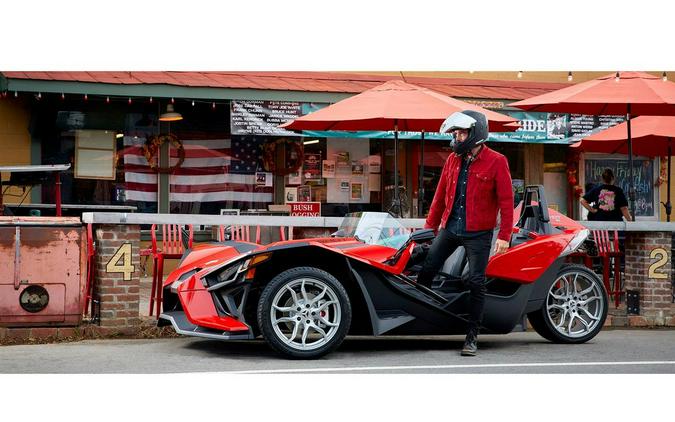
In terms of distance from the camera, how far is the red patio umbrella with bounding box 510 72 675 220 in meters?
11.0

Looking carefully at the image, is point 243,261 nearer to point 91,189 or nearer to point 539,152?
point 91,189

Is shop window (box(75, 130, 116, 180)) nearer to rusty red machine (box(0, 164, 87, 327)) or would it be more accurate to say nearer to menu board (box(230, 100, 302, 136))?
menu board (box(230, 100, 302, 136))

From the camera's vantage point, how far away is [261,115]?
15508 mm

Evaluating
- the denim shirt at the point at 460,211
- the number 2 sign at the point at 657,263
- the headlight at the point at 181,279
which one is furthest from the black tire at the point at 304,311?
the number 2 sign at the point at 657,263

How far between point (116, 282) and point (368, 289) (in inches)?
103

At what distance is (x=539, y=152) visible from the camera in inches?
712

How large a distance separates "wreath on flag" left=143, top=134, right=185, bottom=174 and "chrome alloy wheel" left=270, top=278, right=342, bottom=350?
914 centimetres

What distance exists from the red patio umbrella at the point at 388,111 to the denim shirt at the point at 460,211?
3.85 meters

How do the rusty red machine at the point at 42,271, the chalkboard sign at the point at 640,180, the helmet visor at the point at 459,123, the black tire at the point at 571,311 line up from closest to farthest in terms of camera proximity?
the helmet visor at the point at 459,123
the rusty red machine at the point at 42,271
the black tire at the point at 571,311
the chalkboard sign at the point at 640,180

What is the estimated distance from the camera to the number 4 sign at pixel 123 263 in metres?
8.78

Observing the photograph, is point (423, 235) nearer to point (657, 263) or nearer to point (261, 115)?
point (657, 263)

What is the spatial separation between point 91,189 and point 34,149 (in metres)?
1.11

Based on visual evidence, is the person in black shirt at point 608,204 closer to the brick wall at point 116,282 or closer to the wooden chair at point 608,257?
the wooden chair at point 608,257

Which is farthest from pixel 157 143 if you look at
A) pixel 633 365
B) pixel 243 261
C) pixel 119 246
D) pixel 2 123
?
pixel 633 365
